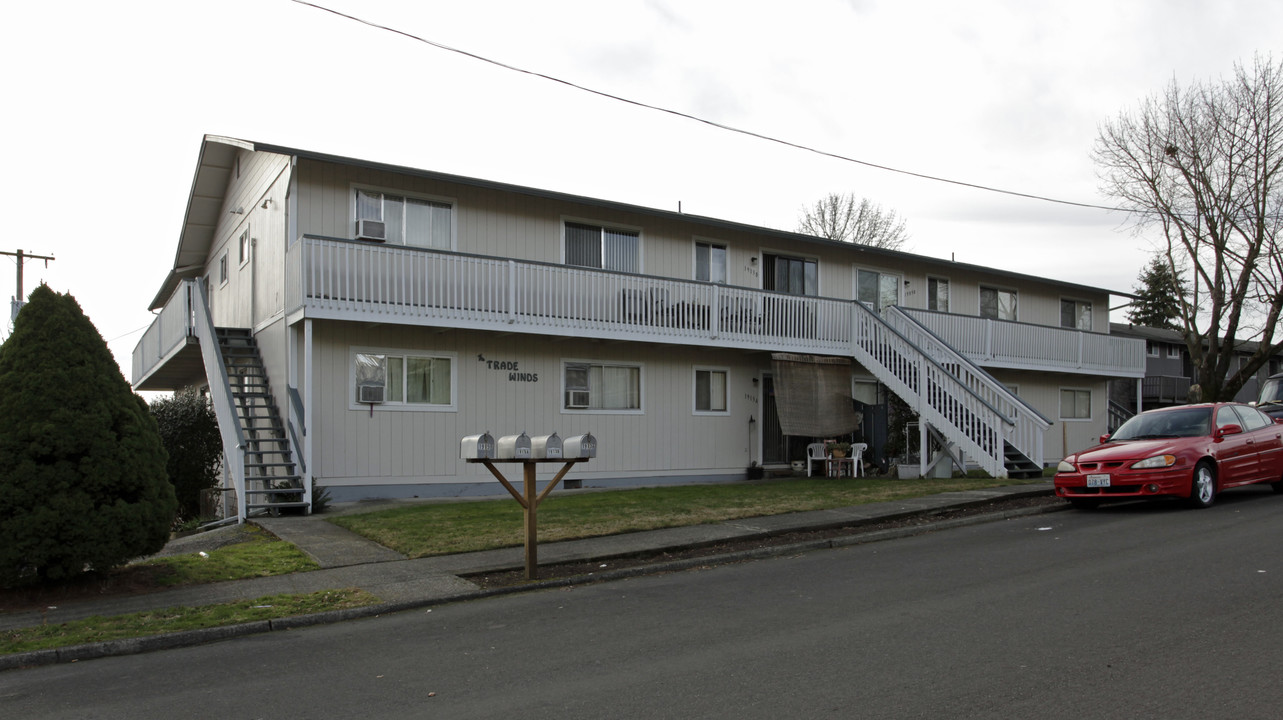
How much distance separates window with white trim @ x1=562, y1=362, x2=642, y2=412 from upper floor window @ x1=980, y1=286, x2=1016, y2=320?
41.3ft

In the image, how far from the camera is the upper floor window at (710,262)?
69.2ft

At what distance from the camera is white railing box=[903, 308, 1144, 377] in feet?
77.6

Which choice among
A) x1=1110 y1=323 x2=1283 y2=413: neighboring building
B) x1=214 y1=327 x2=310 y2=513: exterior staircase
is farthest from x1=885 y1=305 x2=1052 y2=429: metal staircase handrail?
x1=1110 y1=323 x2=1283 y2=413: neighboring building

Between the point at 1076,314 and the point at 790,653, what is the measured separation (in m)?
27.7

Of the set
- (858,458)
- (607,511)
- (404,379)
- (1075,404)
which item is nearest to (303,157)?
Answer: (404,379)

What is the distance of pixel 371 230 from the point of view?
16.5 metres

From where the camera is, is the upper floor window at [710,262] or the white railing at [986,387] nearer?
the white railing at [986,387]

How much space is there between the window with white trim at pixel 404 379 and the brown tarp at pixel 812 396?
279 inches

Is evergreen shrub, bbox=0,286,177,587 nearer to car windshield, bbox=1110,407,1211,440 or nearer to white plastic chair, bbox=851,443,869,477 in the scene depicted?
car windshield, bbox=1110,407,1211,440

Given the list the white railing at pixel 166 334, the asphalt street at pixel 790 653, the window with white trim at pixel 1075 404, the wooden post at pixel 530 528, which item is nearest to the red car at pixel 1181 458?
the asphalt street at pixel 790 653

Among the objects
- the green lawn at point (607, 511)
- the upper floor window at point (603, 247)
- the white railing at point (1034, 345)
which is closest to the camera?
the green lawn at point (607, 511)

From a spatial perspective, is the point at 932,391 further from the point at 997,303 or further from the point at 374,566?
the point at 374,566

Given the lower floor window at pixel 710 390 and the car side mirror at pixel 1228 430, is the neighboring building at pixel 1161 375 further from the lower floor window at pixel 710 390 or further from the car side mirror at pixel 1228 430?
the car side mirror at pixel 1228 430

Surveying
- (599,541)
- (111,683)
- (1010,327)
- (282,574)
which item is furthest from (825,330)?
(111,683)
